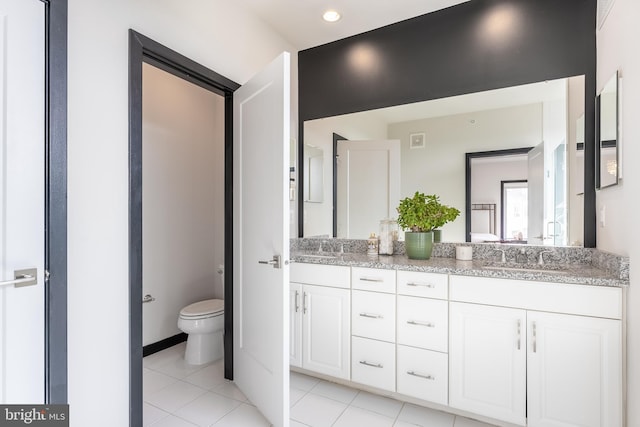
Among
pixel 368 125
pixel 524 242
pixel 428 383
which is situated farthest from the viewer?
pixel 368 125

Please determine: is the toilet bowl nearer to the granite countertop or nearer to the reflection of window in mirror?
the granite countertop

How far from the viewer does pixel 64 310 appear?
1.28 metres

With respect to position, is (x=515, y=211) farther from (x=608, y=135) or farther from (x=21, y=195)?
(x=21, y=195)

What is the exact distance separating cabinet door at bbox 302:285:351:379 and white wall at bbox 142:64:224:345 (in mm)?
1376

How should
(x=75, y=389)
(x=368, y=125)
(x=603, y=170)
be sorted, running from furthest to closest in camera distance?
(x=368, y=125) → (x=603, y=170) → (x=75, y=389)

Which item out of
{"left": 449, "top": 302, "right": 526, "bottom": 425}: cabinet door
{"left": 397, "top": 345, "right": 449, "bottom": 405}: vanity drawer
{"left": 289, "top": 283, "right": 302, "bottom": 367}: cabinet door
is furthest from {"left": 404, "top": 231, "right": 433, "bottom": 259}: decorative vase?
{"left": 289, "top": 283, "right": 302, "bottom": 367}: cabinet door

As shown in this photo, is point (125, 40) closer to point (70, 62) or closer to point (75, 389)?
point (70, 62)

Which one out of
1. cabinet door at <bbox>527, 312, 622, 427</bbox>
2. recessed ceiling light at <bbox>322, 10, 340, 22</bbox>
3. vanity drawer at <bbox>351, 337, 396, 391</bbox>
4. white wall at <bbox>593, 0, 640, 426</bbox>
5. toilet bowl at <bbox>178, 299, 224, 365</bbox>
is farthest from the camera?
toilet bowl at <bbox>178, 299, 224, 365</bbox>

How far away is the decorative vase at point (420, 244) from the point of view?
2.18m

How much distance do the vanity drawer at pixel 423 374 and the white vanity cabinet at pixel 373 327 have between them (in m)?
0.06

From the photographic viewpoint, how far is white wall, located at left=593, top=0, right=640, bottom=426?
1354mm

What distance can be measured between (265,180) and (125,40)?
38.0 inches

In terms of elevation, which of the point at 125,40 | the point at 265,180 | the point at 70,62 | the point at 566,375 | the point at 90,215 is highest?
the point at 125,40

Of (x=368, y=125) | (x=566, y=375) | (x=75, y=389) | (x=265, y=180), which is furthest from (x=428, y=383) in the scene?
(x=368, y=125)
